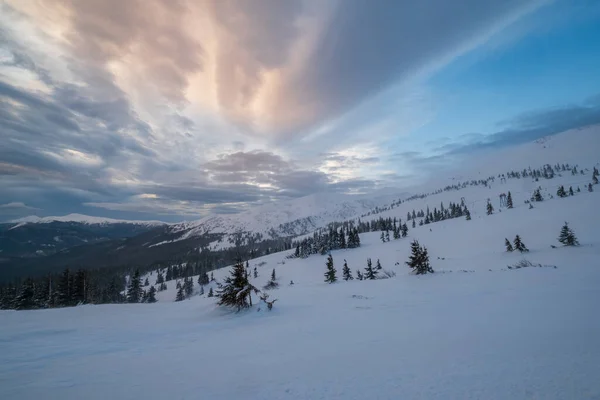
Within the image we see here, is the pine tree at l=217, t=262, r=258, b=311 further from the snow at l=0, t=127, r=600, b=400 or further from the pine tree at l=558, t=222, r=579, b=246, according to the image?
the pine tree at l=558, t=222, r=579, b=246

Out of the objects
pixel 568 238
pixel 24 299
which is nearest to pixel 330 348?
pixel 24 299

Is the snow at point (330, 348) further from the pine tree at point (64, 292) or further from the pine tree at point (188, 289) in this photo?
the pine tree at point (188, 289)

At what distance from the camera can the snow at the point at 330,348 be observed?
7129 millimetres

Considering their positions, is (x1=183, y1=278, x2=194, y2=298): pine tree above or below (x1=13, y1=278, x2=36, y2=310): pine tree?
below

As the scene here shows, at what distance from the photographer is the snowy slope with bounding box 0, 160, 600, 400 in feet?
23.4

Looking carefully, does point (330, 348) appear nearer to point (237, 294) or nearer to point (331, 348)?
point (331, 348)

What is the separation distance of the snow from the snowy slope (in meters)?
0.05

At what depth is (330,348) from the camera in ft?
35.8

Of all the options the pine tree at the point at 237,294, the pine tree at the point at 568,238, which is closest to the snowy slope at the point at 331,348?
the pine tree at the point at 237,294

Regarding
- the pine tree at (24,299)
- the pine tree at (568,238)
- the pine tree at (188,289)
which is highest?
the pine tree at (568,238)

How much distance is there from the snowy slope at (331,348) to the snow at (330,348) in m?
0.05

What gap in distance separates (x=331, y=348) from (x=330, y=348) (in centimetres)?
4

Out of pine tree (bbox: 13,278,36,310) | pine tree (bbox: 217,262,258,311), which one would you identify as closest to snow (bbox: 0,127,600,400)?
pine tree (bbox: 217,262,258,311)

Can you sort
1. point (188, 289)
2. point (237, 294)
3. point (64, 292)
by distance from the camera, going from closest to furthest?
1. point (237, 294)
2. point (64, 292)
3. point (188, 289)
